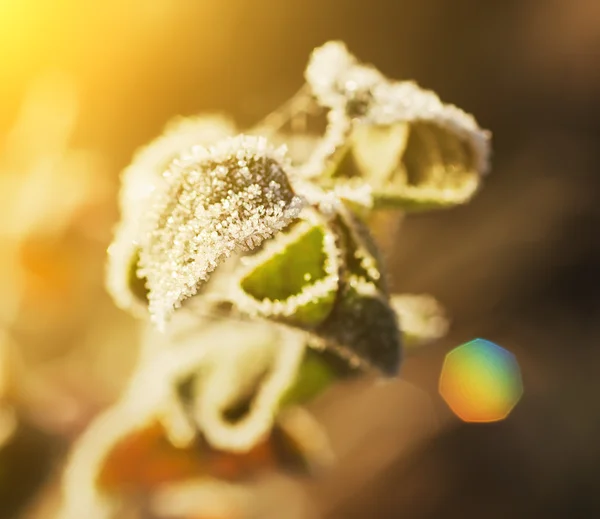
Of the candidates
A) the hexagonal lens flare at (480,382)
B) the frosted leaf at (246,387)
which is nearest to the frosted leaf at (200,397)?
the frosted leaf at (246,387)

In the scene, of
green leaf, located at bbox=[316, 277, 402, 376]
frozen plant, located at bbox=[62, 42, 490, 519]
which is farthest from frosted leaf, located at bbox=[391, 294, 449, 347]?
green leaf, located at bbox=[316, 277, 402, 376]

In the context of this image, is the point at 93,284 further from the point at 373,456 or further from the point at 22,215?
the point at 373,456

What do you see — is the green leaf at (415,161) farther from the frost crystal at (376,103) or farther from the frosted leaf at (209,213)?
the frosted leaf at (209,213)

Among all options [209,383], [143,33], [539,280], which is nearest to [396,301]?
[209,383]

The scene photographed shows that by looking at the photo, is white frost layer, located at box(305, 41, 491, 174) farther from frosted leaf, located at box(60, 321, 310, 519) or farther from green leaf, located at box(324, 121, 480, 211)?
frosted leaf, located at box(60, 321, 310, 519)

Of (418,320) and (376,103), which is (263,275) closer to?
(376,103)

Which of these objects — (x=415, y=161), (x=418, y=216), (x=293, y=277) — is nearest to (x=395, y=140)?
(x=415, y=161)
